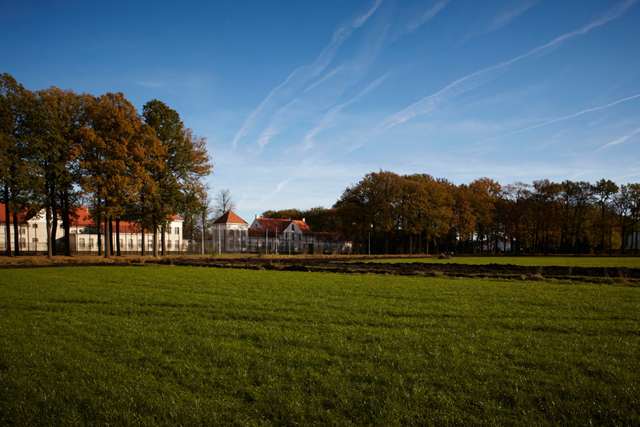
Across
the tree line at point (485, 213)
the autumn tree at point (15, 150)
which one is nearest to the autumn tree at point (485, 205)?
the tree line at point (485, 213)

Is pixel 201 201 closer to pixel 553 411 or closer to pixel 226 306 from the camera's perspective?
pixel 226 306

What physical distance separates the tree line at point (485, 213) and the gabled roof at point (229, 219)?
2097 centimetres

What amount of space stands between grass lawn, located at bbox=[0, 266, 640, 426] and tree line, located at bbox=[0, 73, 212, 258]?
23950 mm

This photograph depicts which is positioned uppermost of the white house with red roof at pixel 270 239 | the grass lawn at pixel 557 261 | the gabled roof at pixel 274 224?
the gabled roof at pixel 274 224

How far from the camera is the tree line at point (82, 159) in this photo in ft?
98.9

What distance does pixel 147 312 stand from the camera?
9086 millimetres

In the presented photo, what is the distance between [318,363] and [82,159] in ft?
115

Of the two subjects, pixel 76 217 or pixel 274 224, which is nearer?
pixel 76 217

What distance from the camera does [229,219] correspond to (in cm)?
7575

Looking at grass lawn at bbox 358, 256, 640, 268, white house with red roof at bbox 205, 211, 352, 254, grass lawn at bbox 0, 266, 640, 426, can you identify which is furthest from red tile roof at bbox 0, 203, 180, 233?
grass lawn at bbox 0, 266, 640, 426

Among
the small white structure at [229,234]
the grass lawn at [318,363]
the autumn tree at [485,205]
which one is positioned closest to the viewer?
the grass lawn at [318,363]

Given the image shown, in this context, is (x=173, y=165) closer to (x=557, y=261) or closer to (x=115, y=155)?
(x=115, y=155)

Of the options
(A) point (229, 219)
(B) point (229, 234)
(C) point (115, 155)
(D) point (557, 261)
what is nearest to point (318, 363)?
(C) point (115, 155)

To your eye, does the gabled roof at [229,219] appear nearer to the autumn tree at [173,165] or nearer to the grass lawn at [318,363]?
the autumn tree at [173,165]
